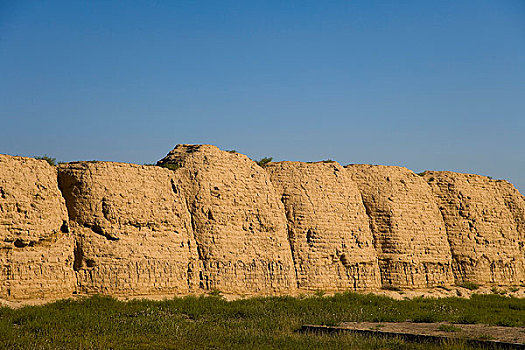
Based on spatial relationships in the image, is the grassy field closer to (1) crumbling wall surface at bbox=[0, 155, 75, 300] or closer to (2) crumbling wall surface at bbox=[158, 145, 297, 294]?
(1) crumbling wall surface at bbox=[0, 155, 75, 300]

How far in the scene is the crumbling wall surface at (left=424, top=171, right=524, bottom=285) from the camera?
86.2ft

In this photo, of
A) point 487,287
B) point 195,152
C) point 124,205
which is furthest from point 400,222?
point 124,205

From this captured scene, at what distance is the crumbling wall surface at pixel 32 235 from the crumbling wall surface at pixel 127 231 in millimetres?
520

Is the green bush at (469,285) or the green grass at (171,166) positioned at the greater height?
the green grass at (171,166)

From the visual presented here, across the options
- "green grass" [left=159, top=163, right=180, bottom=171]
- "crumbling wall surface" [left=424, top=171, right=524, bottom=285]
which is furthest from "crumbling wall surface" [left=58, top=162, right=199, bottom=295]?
"crumbling wall surface" [left=424, top=171, right=524, bottom=285]

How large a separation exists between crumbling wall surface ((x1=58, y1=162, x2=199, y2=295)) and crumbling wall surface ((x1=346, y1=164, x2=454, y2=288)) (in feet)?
25.8

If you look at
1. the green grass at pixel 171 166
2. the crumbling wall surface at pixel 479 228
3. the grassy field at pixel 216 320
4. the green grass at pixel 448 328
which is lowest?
the green grass at pixel 448 328

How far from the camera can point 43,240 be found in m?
17.7

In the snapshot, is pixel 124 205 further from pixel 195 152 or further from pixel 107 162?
pixel 195 152

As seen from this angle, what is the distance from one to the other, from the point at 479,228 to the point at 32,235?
1768cm

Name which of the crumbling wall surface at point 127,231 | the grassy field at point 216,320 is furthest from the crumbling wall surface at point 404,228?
the crumbling wall surface at point 127,231

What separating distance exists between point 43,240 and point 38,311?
259 cm

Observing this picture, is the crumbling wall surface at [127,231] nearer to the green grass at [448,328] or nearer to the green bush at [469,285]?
the green grass at [448,328]

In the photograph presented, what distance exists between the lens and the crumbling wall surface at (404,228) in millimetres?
24266
